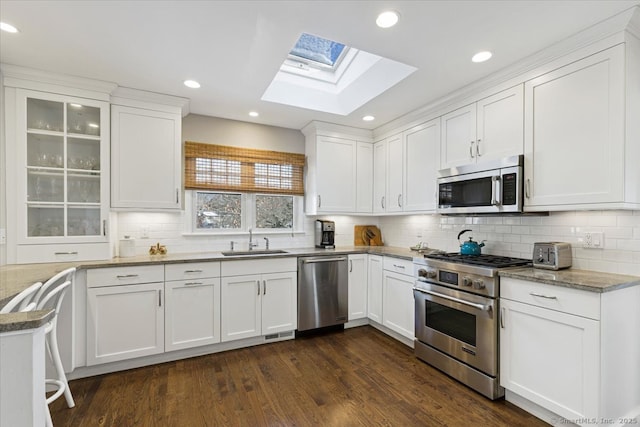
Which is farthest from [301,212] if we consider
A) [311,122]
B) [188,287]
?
[188,287]

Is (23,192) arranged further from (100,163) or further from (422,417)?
(422,417)

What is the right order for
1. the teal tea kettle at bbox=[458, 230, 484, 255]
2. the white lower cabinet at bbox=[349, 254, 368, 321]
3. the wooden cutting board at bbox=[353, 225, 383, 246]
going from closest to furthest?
1. the teal tea kettle at bbox=[458, 230, 484, 255]
2. the white lower cabinet at bbox=[349, 254, 368, 321]
3. the wooden cutting board at bbox=[353, 225, 383, 246]

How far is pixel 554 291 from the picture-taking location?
1.85 metres

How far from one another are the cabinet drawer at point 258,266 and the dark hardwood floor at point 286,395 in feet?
2.60

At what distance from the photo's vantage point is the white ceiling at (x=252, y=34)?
1724 millimetres

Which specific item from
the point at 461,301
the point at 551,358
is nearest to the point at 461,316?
the point at 461,301

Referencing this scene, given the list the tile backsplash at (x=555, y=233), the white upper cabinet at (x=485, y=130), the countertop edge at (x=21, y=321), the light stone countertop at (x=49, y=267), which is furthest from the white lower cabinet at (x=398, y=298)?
the countertop edge at (x=21, y=321)

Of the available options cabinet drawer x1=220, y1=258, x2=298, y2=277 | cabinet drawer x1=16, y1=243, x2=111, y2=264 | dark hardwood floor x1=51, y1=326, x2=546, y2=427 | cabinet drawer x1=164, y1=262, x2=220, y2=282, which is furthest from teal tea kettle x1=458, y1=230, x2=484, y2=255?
cabinet drawer x1=16, y1=243, x2=111, y2=264

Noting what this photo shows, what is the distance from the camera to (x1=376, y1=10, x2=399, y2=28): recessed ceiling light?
1.76 metres

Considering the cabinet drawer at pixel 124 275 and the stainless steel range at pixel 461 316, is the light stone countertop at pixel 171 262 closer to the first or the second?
the cabinet drawer at pixel 124 275

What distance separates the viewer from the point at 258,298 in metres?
3.07

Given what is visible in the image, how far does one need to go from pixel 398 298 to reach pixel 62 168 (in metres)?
3.39

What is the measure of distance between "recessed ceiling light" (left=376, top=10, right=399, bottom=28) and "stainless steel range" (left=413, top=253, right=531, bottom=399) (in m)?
1.80

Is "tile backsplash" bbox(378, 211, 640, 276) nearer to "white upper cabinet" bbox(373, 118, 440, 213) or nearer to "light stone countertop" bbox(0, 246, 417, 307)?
"white upper cabinet" bbox(373, 118, 440, 213)
